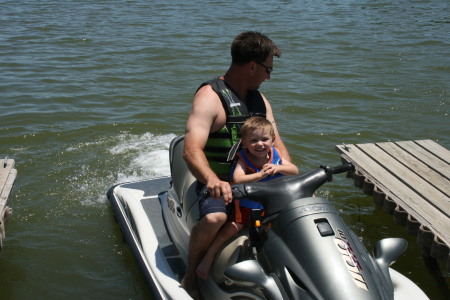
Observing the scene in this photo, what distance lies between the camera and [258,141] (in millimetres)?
3342

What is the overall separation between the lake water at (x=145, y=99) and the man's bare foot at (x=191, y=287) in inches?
41.6

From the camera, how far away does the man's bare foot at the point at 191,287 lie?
3.54 meters

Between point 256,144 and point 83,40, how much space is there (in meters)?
9.58

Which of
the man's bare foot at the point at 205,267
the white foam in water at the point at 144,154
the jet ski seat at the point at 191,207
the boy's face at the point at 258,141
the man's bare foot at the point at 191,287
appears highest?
the boy's face at the point at 258,141

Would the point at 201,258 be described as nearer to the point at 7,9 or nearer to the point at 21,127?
the point at 21,127

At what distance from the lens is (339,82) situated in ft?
31.6

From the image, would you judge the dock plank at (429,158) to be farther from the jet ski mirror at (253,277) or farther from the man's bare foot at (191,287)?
the jet ski mirror at (253,277)

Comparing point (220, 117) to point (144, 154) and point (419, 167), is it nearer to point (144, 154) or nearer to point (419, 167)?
point (419, 167)

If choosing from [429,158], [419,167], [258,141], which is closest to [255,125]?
[258,141]

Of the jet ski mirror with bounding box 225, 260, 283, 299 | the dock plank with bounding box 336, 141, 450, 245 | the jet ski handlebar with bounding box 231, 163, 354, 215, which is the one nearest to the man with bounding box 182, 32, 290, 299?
the jet ski handlebar with bounding box 231, 163, 354, 215

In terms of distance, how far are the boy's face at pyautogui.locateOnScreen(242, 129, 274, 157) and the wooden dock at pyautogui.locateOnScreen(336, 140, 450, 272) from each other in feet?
5.58

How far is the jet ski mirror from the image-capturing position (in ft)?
9.29

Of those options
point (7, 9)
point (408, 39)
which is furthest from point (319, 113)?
point (7, 9)

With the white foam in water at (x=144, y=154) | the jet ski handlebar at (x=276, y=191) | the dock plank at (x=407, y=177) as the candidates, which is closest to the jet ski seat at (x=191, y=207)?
the jet ski handlebar at (x=276, y=191)
